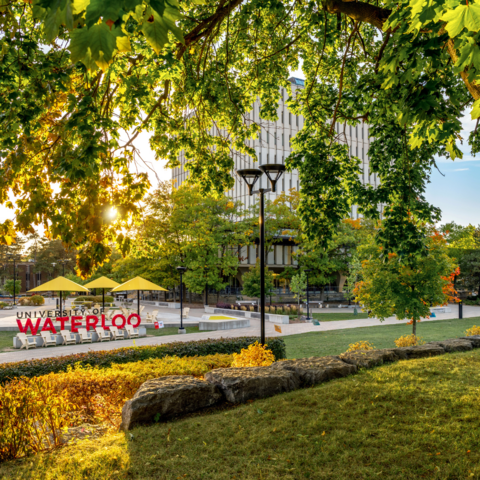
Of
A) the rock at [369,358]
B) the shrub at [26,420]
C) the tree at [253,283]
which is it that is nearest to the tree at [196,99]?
the shrub at [26,420]

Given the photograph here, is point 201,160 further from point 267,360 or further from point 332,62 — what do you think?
point 267,360

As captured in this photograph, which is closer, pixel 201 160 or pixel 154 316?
pixel 201 160

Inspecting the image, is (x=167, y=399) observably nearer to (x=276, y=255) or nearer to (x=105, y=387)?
(x=105, y=387)

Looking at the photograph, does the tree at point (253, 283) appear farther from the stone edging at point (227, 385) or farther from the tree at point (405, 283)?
the stone edging at point (227, 385)

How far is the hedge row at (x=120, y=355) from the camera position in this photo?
8547 mm

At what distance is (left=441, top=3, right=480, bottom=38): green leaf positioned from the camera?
2.34m

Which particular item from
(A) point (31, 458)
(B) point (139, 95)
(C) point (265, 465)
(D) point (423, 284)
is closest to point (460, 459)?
(C) point (265, 465)

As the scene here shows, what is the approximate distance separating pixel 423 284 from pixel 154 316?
16.9 meters

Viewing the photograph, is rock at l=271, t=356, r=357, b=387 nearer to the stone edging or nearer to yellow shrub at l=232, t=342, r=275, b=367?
the stone edging

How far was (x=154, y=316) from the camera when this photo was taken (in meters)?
25.2

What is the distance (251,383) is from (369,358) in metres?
2.93

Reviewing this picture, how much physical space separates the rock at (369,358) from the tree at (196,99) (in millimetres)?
2174

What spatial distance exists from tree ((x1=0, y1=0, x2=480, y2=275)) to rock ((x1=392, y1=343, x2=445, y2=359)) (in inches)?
90.7

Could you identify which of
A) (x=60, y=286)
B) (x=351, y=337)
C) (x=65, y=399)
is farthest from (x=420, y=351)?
(x=60, y=286)
